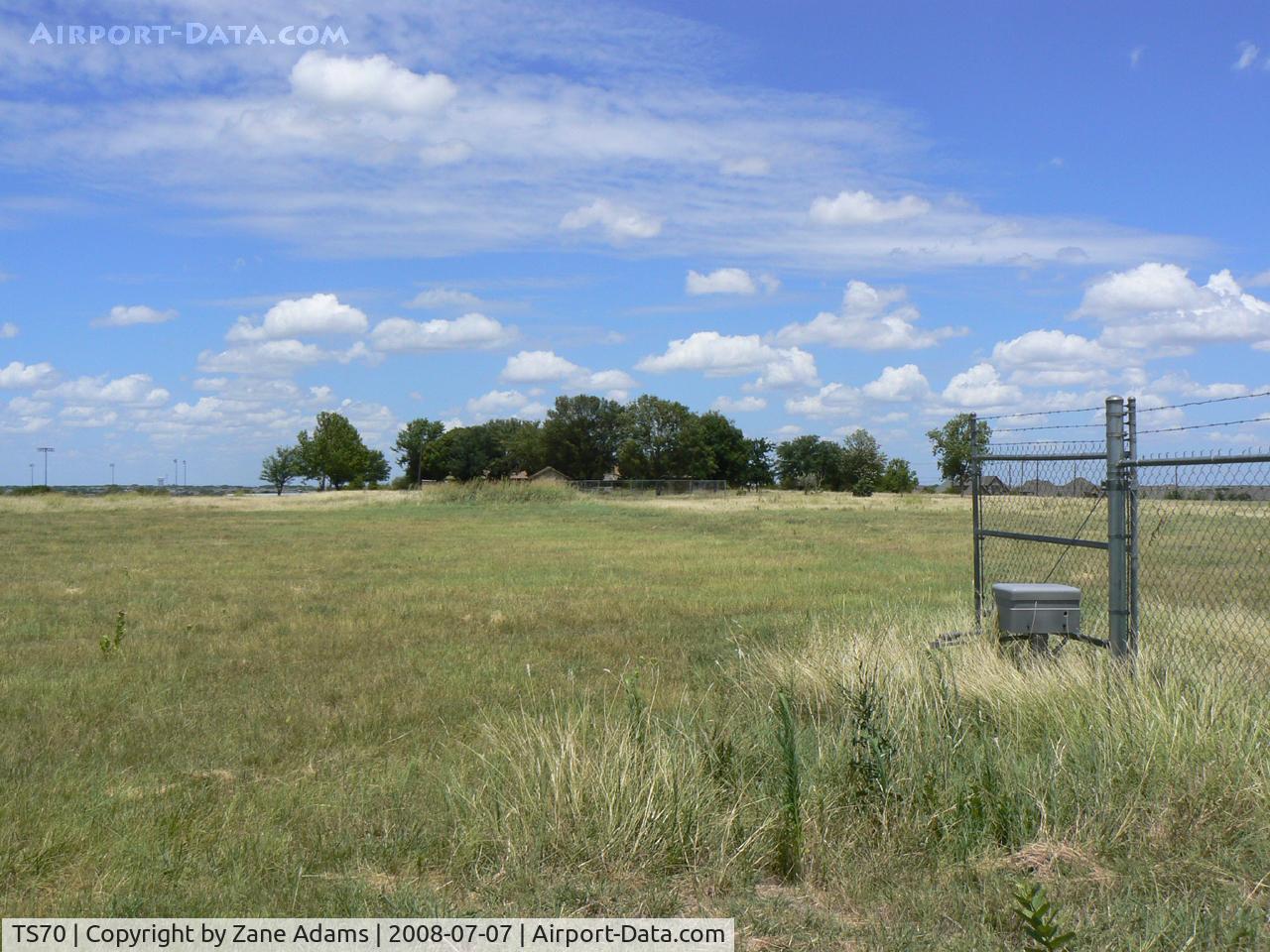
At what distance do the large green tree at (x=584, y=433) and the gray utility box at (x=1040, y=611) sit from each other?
112 meters

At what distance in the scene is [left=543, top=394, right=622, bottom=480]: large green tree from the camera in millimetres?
120562

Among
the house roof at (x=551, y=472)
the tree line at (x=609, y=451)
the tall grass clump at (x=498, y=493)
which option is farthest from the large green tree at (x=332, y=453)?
the tall grass clump at (x=498, y=493)

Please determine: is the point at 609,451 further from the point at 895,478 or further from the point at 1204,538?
the point at 1204,538

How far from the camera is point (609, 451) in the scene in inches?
4783

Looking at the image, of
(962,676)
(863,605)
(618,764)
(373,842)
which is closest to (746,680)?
(962,676)

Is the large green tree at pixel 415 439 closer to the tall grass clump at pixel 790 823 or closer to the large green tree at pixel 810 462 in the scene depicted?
the large green tree at pixel 810 462

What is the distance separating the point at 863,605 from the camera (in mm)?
14594

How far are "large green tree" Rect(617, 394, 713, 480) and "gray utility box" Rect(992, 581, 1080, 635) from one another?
10715 centimetres

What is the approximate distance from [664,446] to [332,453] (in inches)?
1948

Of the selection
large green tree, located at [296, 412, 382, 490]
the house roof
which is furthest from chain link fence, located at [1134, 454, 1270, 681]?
large green tree, located at [296, 412, 382, 490]

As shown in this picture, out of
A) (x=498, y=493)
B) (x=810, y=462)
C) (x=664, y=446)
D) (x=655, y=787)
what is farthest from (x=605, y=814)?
(x=810, y=462)

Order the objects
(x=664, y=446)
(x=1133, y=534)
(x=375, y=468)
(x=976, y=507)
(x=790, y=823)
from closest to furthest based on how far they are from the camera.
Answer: (x=790, y=823) → (x=1133, y=534) → (x=976, y=507) → (x=664, y=446) → (x=375, y=468)

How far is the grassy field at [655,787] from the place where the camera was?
4586mm

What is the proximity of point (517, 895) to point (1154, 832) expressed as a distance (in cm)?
303
